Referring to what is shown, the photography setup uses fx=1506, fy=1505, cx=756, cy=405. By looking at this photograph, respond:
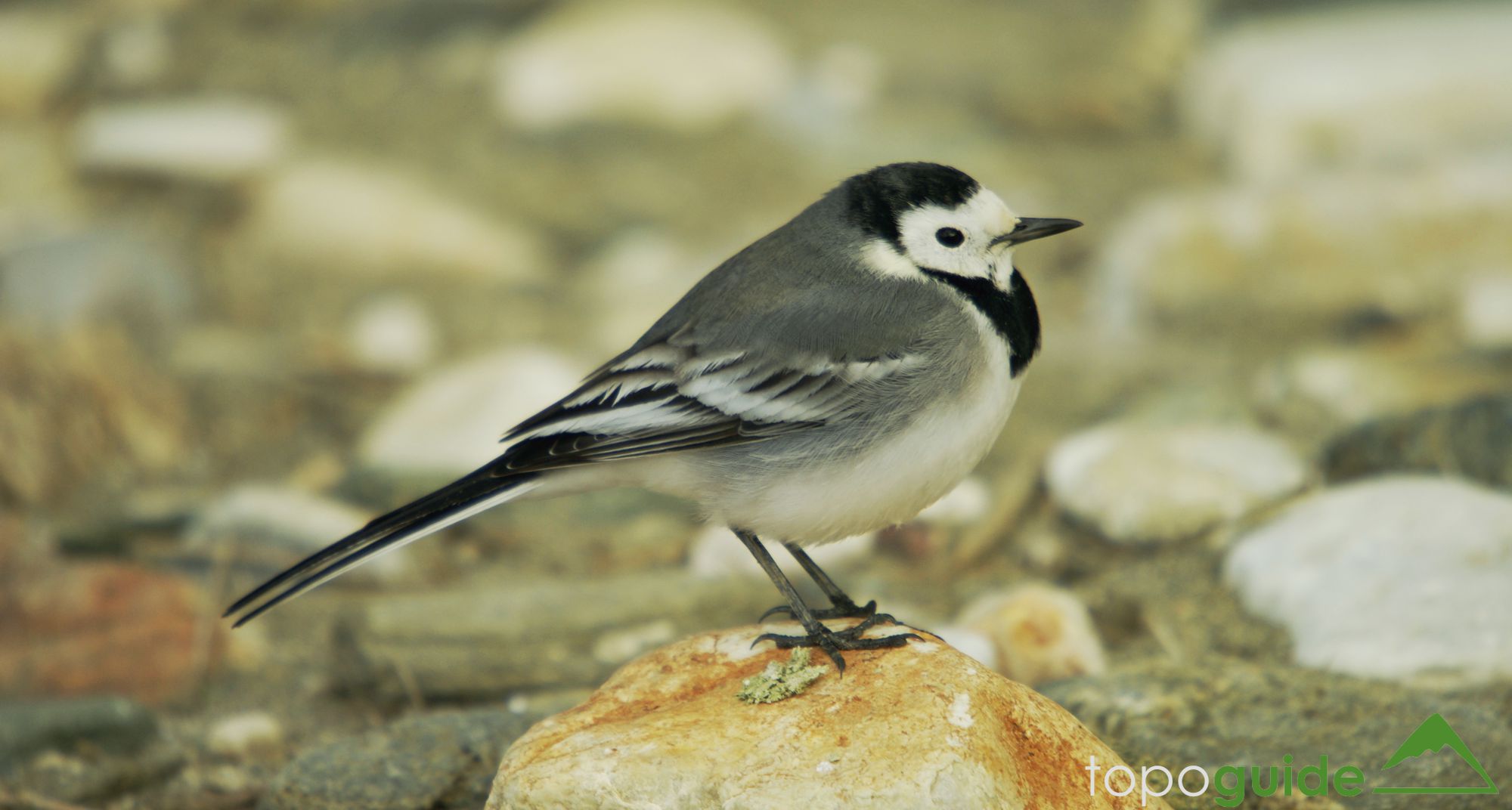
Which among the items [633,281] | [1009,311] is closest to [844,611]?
[1009,311]

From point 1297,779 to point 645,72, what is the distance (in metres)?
7.61

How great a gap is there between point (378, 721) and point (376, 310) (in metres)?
4.20

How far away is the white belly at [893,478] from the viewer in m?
3.94

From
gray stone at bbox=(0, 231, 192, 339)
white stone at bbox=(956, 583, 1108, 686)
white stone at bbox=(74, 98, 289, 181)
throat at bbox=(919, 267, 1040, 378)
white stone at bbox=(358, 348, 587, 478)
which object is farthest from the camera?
white stone at bbox=(74, 98, 289, 181)

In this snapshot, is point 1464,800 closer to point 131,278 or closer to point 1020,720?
point 1020,720

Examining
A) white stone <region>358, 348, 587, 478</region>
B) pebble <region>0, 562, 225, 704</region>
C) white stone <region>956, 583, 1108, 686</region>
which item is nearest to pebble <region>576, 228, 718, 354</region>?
white stone <region>358, 348, 587, 478</region>

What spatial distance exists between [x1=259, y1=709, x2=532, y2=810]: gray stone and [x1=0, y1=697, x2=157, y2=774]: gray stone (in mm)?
915

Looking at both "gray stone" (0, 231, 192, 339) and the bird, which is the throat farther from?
"gray stone" (0, 231, 192, 339)

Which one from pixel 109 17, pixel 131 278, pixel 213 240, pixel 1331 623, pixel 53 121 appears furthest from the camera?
pixel 109 17

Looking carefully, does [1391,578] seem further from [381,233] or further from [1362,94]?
[381,233]

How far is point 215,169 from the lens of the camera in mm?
9625

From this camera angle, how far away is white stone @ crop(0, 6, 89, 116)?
10.8m

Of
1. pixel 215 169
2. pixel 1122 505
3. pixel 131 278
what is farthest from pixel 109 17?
pixel 1122 505

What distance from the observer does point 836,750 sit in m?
3.31
